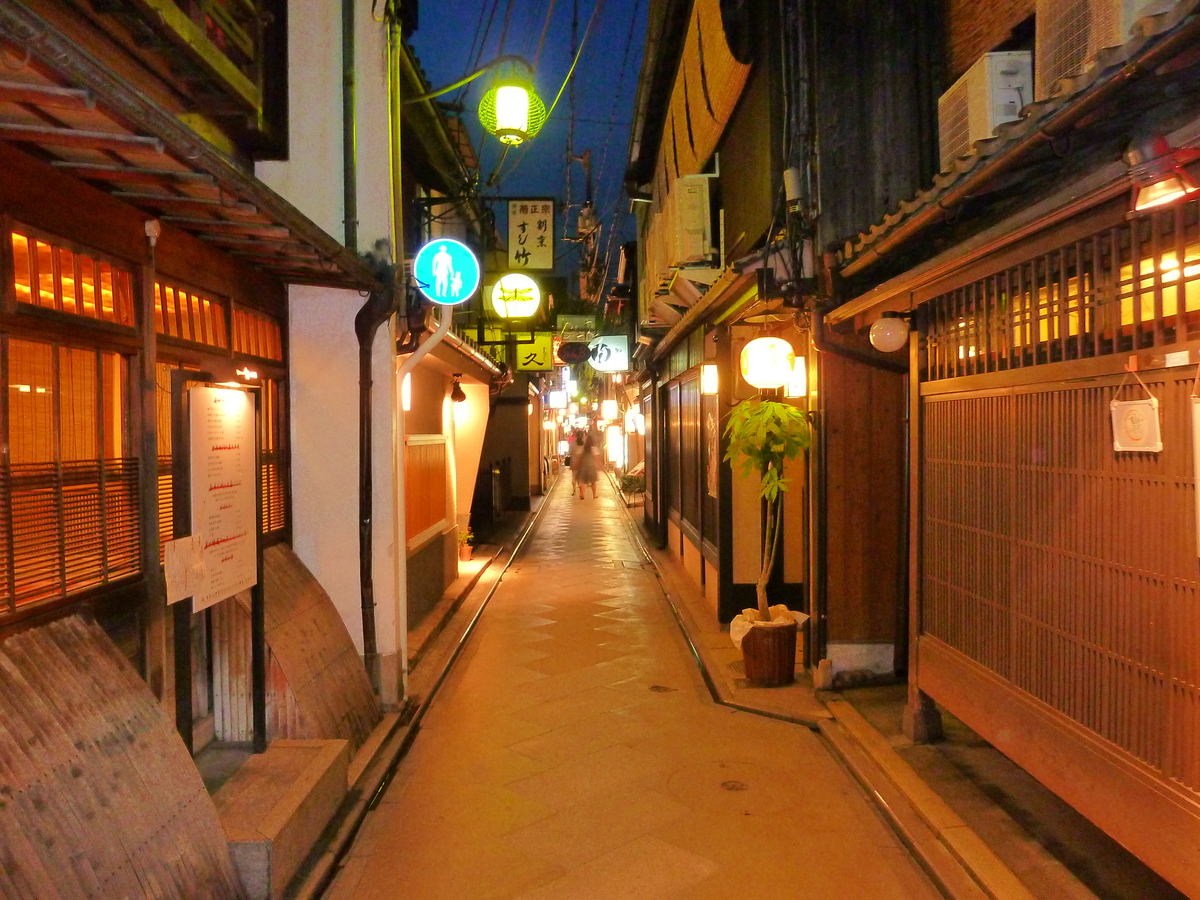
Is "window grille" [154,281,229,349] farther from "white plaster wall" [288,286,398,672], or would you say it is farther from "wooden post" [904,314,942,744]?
"wooden post" [904,314,942,744]

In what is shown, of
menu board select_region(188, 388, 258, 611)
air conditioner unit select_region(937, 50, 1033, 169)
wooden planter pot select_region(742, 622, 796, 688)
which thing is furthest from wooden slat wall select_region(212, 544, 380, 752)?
air conditioner unit select_region(937, 50, 1033, 169)

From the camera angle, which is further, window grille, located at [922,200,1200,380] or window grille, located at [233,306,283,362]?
window grille, located at [233,306,283,362]

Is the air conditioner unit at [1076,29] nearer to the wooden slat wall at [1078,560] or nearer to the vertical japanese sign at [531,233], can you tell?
the wooden slat wall at [1078,560]

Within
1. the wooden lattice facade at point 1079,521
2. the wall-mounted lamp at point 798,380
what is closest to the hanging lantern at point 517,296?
the wall-mounted lamp at point 798,380

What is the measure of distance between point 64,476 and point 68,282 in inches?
45.7

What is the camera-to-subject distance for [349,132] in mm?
8172

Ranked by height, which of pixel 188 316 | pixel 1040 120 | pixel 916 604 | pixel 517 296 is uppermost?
pixel 517 296

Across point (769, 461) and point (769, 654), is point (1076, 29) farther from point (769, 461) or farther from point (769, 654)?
point (769, 654)

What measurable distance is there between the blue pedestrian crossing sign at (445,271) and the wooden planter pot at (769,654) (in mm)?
5476

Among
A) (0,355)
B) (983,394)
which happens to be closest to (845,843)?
(983,394)

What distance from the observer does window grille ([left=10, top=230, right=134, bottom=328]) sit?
4305 mm

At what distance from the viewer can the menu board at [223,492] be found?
5102mm

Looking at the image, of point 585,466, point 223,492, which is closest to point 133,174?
point 223,492

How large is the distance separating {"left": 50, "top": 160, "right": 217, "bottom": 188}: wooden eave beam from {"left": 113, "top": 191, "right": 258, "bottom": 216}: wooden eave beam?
0.26 meters
